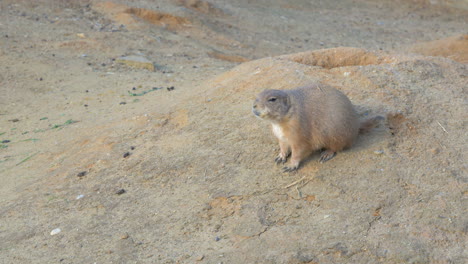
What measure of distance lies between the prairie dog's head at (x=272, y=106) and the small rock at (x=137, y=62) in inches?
210

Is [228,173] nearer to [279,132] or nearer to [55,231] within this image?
[279,132]

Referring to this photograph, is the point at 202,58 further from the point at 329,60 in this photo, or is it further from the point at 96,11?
the point at 329,60

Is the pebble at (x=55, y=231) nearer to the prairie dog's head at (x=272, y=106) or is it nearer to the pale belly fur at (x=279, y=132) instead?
the prairie dog's head at (x=272, y=106)

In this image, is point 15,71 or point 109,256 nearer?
point 109,256

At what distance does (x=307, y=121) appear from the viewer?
404 cm

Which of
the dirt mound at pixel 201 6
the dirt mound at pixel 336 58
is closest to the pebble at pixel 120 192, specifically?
the dirt mound at pixel 336 58

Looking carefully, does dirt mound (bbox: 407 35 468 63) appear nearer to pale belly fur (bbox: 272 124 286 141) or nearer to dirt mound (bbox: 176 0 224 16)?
dirt mound (bbox: 176 0 224 16)

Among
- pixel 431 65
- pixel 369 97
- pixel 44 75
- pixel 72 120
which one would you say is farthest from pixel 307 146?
pixel 44 75

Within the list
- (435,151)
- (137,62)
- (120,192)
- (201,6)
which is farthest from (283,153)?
(201,6)

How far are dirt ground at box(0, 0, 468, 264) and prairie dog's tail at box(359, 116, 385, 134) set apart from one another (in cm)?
6

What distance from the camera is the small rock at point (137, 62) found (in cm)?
906

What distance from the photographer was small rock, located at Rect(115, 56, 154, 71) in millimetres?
9062

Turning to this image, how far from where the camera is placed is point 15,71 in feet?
27.8

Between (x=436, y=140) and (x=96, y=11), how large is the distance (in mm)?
9812
